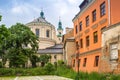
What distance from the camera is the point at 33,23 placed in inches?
3351

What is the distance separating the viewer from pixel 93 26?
117 feet

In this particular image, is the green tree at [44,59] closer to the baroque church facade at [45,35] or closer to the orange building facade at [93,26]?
the baroque church facade at [45,35]

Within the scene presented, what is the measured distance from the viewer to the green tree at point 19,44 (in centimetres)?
5647

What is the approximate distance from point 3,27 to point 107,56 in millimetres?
8880

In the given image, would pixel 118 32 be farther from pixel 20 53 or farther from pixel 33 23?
pixel 33 23

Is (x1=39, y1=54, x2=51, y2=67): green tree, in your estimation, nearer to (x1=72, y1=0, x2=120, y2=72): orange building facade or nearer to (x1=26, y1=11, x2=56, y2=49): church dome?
(x1=26, y1=11, x2=56, y2=49): church dome

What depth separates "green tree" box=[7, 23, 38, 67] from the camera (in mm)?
56469

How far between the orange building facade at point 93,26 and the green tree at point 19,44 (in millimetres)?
16354

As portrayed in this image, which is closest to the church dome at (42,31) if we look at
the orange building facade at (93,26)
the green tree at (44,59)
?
the green tree at (44,59)

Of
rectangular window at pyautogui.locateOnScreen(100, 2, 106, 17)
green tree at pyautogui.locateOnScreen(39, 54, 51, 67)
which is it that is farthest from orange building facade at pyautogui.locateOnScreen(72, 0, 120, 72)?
green tree at pyautogui.locateOnScreen(39, 54, 51, 67)

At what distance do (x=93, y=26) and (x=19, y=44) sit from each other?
86.0 feet

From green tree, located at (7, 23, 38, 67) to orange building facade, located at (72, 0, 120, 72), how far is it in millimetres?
16354

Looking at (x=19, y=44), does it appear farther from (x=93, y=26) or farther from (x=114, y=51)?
(x=114, y=51)

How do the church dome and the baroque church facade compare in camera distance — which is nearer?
the baroque church facade
